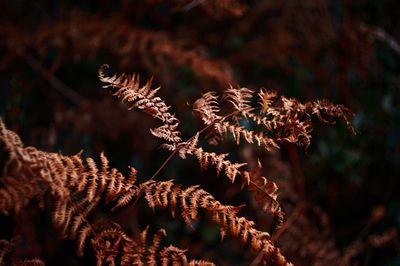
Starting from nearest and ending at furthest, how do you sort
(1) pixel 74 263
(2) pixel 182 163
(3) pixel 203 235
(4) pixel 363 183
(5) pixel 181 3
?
1. (5) pixel 181 3
2. (1) pixel 74 263
3. (3) pixel 203 235
4. (4) pixel 363 183
5. (2) pixel 182 163

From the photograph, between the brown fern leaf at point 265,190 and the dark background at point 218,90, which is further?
the dark background at point 218,90

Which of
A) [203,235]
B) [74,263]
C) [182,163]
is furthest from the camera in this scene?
[182,163]

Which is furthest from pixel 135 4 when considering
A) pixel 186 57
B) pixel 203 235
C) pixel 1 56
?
pixel 203 235

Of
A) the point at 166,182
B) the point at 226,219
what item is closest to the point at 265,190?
the point at 226,219

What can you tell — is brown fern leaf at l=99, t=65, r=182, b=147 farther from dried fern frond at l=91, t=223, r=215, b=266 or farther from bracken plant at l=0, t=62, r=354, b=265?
dried fern frond at l=91, t=223, r=215, b=266

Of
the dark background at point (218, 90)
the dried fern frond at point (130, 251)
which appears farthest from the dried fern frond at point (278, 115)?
the dark background at point (218, 90)

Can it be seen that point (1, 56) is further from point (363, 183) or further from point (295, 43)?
point (363, 183)

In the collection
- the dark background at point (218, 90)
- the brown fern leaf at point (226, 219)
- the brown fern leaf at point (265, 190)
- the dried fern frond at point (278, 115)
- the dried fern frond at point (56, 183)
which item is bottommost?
the dark background at point (218, 90)

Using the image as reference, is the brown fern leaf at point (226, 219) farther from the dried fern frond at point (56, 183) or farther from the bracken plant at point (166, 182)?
the dried fern frond at point (56, 183)
